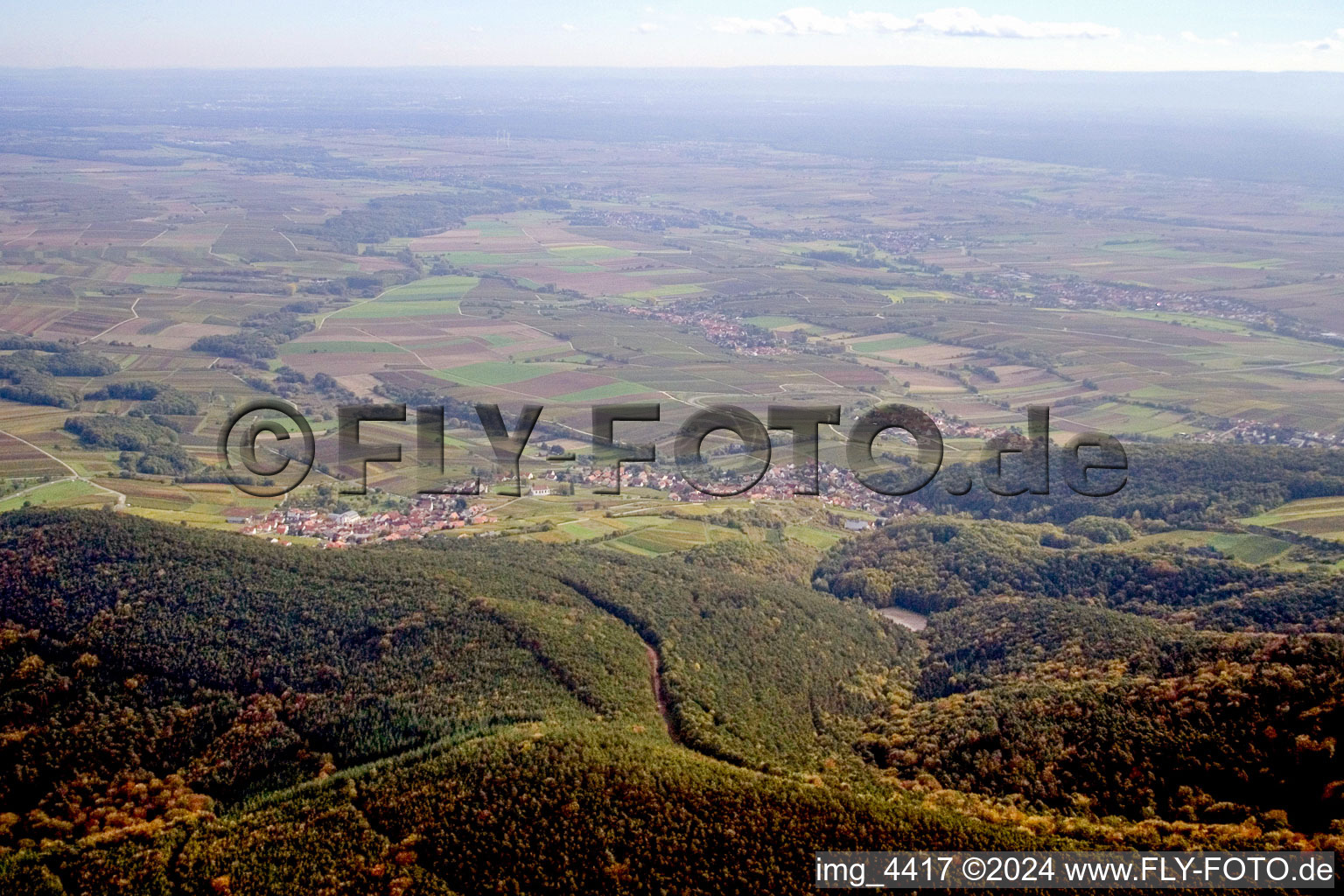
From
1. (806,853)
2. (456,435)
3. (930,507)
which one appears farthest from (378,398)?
(806,853)

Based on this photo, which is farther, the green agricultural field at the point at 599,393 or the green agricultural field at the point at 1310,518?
the green agricultural field at the point at 599,393

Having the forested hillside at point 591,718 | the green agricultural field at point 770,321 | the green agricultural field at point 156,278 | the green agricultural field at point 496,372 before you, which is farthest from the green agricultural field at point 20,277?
the forested hillside at point 591,718

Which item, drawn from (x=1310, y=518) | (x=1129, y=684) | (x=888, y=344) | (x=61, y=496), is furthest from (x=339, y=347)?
(x=1129, y=684)

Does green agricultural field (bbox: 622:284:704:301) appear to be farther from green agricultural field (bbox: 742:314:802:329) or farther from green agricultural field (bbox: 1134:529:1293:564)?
green agricultural field (bbox: 1134:529:1293:564)

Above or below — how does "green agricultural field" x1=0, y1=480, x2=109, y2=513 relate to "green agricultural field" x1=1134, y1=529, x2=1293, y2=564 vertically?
below

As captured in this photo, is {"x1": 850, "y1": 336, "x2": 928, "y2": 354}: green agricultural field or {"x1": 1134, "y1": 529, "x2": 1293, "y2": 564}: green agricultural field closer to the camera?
{"x1": 1134, "y1": 529, "x2": 1293, "y2": 564}: green agricultural field

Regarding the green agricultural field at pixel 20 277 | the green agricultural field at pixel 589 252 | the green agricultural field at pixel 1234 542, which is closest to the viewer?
the green agricultural field at pixel 1234 542

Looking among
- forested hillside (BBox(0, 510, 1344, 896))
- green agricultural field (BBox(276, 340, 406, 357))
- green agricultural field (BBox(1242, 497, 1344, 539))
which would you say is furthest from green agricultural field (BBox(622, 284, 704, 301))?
forested hillside (BBox(0, 510, 1344, 896))

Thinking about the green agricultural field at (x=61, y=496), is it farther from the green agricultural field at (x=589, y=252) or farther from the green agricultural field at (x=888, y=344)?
the green agricultural field at (x=589, y=252)

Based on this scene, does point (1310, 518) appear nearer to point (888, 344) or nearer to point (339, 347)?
point (888, 344)
